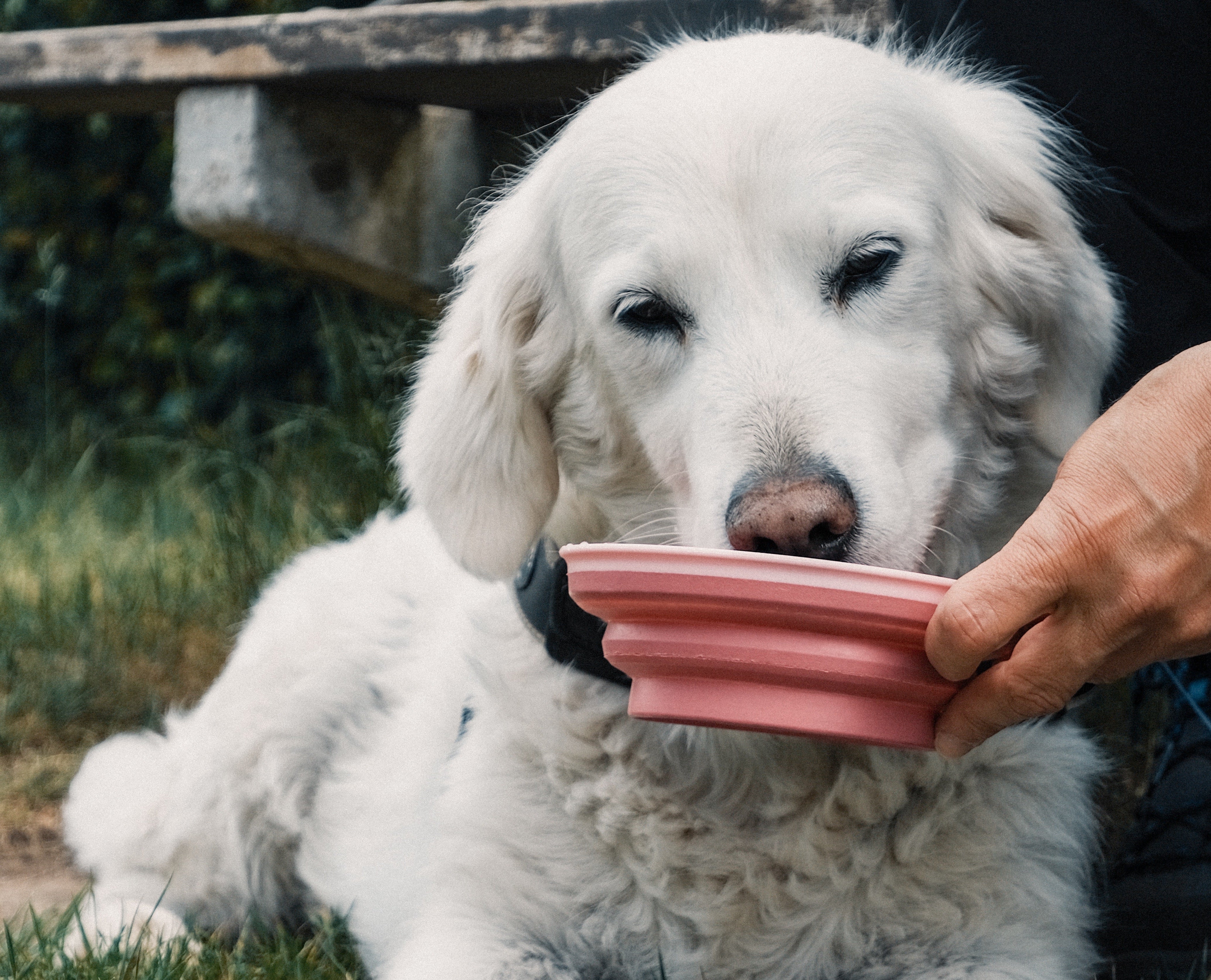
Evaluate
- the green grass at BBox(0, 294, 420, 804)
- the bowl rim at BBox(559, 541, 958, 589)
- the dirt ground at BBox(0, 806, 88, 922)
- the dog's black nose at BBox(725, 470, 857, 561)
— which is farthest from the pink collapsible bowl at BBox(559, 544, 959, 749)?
the green grass at BBox(0, 294, 420, 804)

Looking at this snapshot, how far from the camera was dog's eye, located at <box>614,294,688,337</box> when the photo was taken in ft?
5.75

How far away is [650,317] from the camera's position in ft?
5.85

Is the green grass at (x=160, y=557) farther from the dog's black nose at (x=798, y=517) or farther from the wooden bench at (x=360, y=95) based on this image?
the dog's black nose at (x=798, y=517)

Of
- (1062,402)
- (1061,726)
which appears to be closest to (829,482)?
(1062,402)

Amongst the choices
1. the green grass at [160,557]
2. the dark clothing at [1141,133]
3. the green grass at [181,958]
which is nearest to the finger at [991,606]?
the dark clothing at [1141,133]

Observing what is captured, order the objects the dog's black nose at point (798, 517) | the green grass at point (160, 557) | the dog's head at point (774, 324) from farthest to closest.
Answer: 1. the green grass at point (160, 557)
2. the dog's head at point (774, 324)
3. the dog's black nose at point (798, 517)

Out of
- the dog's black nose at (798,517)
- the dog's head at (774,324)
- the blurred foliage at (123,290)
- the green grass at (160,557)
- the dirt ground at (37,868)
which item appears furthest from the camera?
the blurred foliage at (123,290)

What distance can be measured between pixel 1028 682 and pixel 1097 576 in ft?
0.42

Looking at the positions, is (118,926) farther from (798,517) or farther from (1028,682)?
(1028,682)

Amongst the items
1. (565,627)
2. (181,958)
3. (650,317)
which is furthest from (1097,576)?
(181,958)

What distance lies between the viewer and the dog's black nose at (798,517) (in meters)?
1.47

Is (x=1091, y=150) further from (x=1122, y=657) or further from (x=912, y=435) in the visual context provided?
(x=1122, y=657)

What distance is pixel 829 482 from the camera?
1.49m

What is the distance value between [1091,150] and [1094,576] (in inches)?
43.6
